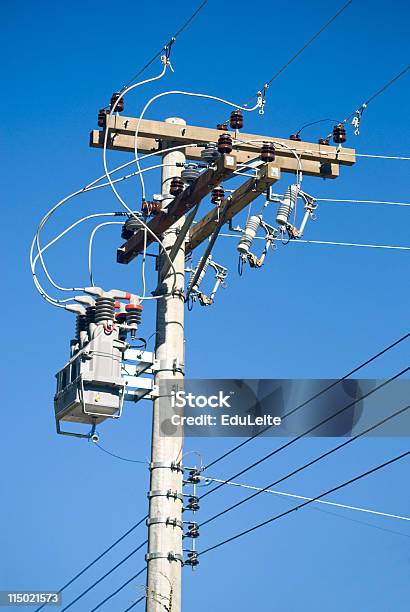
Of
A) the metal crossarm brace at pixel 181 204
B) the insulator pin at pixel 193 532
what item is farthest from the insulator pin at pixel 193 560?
the metal crossarm brace at pixel 181 204

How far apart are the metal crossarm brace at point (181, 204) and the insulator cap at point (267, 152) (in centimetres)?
62

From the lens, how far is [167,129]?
56.0 feet

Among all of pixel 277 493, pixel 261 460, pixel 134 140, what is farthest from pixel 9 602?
pixel 134 140

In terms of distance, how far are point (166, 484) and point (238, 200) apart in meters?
3.38

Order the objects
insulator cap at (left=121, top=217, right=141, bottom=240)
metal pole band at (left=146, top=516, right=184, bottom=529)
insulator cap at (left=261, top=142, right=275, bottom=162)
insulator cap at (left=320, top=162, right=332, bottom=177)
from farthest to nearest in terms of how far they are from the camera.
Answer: insulator cap at (left=320, top=162, right=332, bottom=177)
insulator cap at (left=121, top=217, right=141, bottom=240)
insulator cap at (left=261, top=142, right=275, bottom=162)
metal pole band at (left=146, top=516, right=184, bottom=529)

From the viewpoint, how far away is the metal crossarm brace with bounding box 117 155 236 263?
15.4 meters

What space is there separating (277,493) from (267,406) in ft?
4.61

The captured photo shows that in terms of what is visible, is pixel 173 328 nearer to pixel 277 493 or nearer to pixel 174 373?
pixel 174 373

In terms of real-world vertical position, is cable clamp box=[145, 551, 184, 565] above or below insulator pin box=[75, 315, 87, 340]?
below

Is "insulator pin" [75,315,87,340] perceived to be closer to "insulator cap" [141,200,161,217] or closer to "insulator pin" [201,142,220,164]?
"insulator cap" [141,200,161,217]

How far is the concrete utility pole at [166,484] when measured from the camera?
15.1 m

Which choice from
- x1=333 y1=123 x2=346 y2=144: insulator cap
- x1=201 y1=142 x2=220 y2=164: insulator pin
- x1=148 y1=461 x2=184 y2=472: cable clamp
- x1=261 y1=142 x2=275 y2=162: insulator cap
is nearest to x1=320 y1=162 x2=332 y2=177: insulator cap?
→ x1=333 y1=123 x2=346 y2=144: insulator cap

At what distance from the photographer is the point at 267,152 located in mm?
15922

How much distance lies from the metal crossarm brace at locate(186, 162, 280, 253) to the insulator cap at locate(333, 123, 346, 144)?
2078 mm
